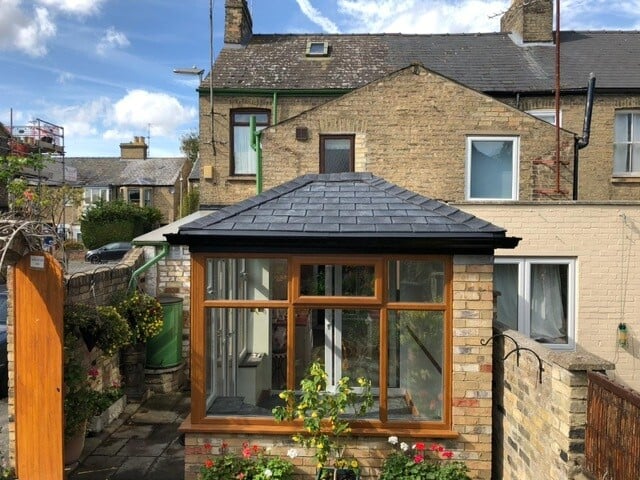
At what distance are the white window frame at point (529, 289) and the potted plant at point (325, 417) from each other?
14.8 feet

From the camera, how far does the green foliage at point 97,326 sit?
18.0 feet

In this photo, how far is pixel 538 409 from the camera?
3.83 meters

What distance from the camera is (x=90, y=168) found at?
42.0 meters

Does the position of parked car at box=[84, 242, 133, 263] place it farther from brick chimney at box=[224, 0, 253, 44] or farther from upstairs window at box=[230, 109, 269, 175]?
upstairs window at box=[230, 109, 269, 175]

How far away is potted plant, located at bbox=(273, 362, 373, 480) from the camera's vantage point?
444 centimetres

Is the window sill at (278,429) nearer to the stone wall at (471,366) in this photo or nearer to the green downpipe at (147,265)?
the stone wall at (471,366)

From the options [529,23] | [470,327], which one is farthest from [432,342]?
[529,23]

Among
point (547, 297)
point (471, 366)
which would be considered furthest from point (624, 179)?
point (471, 366)

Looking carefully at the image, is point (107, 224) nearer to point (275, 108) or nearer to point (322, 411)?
point (275, 108)

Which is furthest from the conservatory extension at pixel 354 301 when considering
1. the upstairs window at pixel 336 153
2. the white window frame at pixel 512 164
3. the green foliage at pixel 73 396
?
the upstairs window at pixel 336 153

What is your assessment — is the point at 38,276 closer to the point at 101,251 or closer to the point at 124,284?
the point at 124,284

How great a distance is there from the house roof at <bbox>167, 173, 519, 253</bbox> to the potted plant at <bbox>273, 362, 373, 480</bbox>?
128 centimetres

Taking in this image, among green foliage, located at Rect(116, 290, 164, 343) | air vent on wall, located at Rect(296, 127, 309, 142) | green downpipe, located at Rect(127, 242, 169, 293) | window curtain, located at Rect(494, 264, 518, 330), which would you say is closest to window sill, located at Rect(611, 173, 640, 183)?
window curtain, located at Rect(494, 264, 518, 330)

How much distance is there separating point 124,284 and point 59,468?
3.38 m
